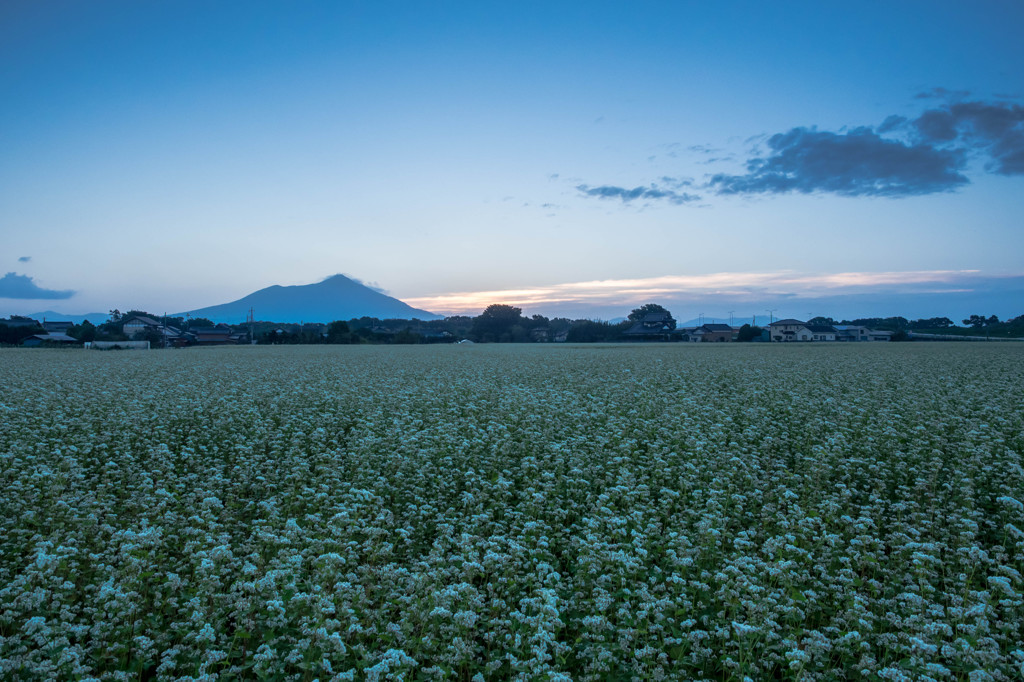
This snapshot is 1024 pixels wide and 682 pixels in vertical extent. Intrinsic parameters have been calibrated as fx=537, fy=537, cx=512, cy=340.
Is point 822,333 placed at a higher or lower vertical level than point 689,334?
lower

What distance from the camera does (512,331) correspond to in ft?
375

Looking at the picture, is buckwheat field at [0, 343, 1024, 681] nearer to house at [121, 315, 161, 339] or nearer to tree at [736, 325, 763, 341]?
house at [121, 315, 161, 339]

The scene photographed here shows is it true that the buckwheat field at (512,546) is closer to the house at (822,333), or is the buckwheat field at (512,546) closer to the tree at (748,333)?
the tree at (748,333)

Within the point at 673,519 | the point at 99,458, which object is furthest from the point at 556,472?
the point at 99,458

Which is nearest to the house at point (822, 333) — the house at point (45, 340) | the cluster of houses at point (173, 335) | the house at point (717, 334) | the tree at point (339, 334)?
the house at point (717, 334)

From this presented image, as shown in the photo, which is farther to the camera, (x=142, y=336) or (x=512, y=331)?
(x=512, y=331)

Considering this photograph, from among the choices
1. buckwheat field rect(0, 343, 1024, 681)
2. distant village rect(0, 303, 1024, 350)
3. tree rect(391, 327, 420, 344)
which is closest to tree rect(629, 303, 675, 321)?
distant village rect(0, 303, 1024, 350)

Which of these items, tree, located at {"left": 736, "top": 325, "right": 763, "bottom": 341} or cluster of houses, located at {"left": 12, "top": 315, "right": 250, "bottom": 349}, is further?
tree, located at {"left": 736, "top": 325, "right": 763, "bottom": 341}

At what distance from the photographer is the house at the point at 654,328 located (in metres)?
108

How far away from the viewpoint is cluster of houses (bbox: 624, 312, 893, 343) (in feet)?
386

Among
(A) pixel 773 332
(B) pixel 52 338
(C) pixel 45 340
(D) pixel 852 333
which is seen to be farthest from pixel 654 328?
(C) pixel 45 340

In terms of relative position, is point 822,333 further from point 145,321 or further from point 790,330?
point 145,321

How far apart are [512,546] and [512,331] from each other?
109297 millimetres

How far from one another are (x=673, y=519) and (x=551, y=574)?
81.7 inches
